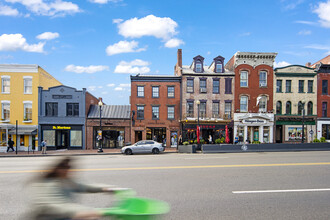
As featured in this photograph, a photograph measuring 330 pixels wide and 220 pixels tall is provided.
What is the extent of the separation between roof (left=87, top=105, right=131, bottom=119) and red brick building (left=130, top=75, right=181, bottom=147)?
133 cm

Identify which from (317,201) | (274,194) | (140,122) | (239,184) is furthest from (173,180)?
(140,122)

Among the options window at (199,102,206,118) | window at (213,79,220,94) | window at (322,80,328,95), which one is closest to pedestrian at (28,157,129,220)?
window at (199,102,206,118)

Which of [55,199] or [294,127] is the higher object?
[55,199]

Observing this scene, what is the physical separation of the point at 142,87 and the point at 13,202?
22601 millimetres

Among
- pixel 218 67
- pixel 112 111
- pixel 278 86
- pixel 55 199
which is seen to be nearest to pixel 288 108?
pixel 278 86

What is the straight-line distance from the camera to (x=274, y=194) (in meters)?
6.40

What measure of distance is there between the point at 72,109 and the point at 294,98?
28.3 metres

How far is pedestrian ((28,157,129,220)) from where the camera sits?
2.86m

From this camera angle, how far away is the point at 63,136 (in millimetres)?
26828

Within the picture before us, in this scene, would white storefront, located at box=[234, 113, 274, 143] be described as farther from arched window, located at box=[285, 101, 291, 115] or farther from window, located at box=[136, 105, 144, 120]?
window, located at box=[136, 105, 144, 120]

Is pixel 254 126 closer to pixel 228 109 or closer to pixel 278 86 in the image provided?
pixel 228 109

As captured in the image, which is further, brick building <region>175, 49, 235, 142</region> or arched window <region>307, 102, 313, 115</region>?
arched window <region>307, 102, 313, 115</region>

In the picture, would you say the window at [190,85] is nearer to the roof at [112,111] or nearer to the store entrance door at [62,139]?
the roof at [112,111]

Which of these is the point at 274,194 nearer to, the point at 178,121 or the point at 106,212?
the point at 106,212
